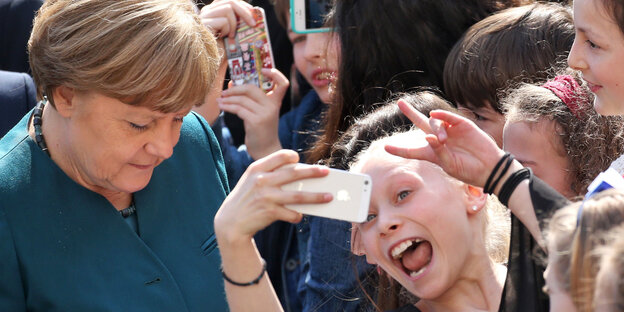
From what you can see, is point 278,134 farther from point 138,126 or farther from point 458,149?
point 458,149

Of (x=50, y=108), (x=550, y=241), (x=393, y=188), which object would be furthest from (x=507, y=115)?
(x=50, y=108)

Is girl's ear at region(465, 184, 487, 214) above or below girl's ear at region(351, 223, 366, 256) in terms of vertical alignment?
above

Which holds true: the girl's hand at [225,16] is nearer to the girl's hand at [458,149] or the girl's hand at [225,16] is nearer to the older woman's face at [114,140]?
the older woman's face at [114,140]

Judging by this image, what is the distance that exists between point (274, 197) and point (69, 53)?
0.70m

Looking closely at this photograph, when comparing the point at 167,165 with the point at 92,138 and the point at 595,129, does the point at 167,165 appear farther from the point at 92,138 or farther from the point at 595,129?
the point at 595,129

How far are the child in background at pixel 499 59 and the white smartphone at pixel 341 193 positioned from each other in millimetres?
968

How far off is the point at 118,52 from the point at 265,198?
0.60 metres

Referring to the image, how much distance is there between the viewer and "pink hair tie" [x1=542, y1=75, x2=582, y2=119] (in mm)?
2463

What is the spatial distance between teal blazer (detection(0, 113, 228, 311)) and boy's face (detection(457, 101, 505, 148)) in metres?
0.90

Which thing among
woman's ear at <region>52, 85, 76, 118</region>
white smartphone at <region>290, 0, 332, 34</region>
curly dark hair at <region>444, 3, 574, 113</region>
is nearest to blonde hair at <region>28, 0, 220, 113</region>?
woman's ear at <region>52, 85, 76, 118</region>

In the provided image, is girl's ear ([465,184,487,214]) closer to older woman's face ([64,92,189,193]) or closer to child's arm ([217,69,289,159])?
older woman's face ([64,92,189,193])

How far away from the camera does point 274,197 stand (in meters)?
1.89

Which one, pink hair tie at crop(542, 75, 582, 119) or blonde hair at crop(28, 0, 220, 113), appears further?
pink hair tie at crop(542, 75, 582, 119)

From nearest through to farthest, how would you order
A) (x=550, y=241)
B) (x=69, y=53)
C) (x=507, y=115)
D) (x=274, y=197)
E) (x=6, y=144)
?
(x=550, y=241)
(x=274, y=197)
(x=69, y=53)
(x=6, y=144)
(x=507, y=115)
